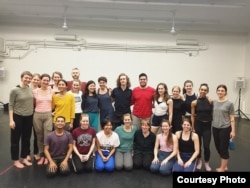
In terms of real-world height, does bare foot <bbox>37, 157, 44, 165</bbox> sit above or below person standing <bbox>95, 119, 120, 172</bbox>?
below

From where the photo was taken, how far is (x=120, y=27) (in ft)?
27.0

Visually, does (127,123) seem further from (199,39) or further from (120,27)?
(199,39)

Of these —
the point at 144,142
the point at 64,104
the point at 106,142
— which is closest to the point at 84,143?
the point at 106,142

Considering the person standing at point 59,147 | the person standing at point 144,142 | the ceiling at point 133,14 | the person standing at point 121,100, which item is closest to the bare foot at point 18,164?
the person standing at point 59,147

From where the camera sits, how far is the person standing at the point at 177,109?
3.85 meters

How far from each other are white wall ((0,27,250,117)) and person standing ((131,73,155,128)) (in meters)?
4.47

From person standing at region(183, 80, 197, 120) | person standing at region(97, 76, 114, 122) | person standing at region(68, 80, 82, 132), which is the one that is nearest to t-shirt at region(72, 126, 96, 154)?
person standing at region(68, 80, 82, 132)

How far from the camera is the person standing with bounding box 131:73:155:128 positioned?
3.98m

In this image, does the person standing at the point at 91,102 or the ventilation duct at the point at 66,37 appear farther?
the ventilation duct at the point at 66,37

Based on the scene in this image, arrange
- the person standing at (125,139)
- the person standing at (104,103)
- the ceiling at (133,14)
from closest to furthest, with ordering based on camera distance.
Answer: the person standing at (125,139) < the person standing at (104,103) < the ceiling at (133,14)

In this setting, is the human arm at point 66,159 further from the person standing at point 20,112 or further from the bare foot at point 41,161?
the person standing at point 20,112

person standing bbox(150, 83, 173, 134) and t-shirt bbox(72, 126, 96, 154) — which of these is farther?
person standing bbox(150, 83, 173, 134)

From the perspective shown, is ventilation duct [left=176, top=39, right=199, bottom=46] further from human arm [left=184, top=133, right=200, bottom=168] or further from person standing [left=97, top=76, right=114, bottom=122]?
human arm [left=184, top=133, right=200, bottom=168]

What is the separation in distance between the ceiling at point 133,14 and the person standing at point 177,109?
9.20 feet
